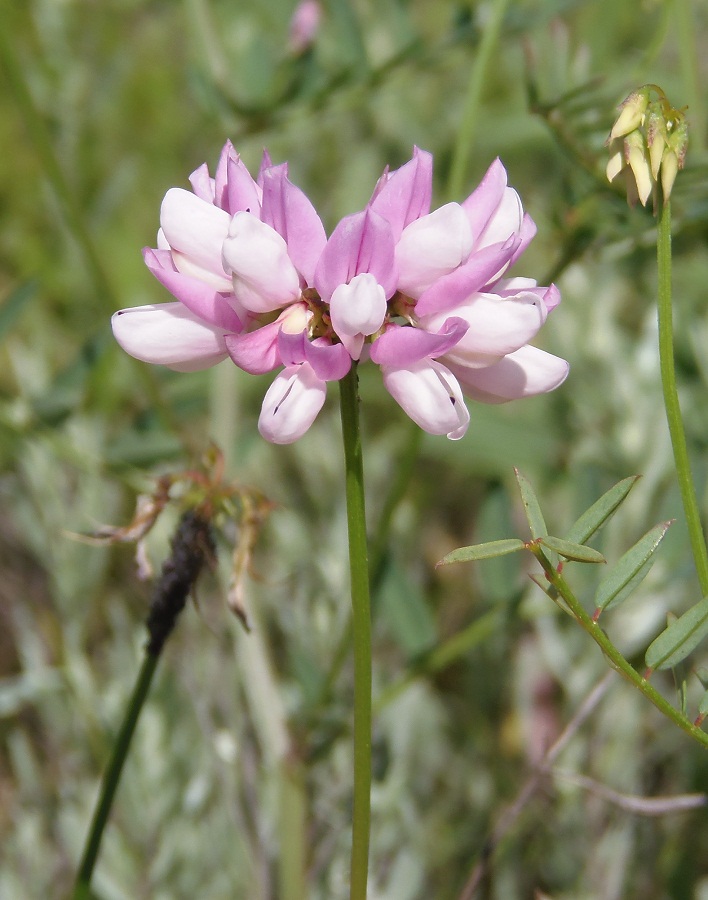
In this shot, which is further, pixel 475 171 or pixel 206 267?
pixel 475 171

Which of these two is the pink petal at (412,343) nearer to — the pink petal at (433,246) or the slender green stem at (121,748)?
the pink petal at (433,246)

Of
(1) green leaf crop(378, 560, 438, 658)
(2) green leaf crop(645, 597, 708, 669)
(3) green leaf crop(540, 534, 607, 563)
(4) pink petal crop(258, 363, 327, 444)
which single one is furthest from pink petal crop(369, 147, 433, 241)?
(1) green leaf crop(378, 560, 438, 658)

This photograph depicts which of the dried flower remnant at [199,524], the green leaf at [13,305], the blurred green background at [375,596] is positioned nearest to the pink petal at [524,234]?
the dried flower remnant at [199,524]

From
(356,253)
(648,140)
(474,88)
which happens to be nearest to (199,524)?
(356,253)

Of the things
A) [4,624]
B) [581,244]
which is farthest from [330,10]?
[4,624]

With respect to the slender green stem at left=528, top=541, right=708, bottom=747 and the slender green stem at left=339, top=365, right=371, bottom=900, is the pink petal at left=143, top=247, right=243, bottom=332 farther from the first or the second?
the slender green stem at left=528, top=541, right=708, bottom=747

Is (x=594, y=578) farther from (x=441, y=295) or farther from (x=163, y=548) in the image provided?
(x=163, y=548)
